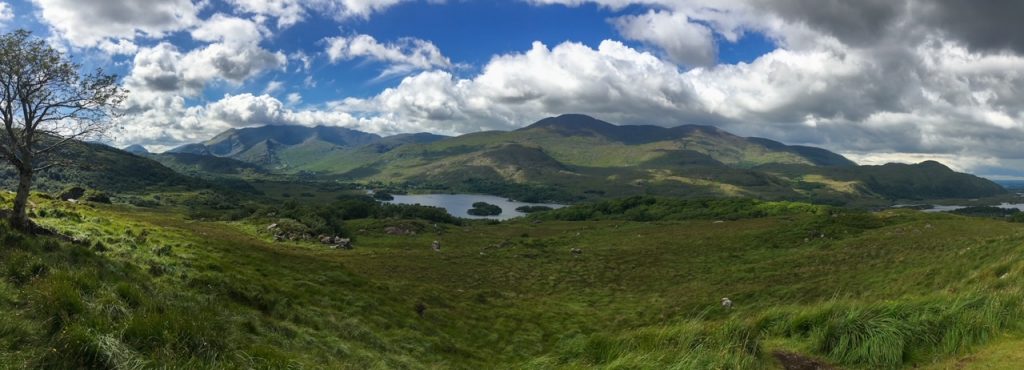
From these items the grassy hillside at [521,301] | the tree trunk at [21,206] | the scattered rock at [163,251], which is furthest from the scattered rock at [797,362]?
the tree trunk at [21,206]

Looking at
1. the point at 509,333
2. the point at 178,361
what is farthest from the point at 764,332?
the point at 509,333

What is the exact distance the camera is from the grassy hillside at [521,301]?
9609mm

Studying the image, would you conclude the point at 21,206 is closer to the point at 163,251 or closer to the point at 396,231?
the point at 163,251

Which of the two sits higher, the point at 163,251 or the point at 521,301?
the point at 163,251

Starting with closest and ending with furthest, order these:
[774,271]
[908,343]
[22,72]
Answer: [908,343] < [22,72] < [774,271]

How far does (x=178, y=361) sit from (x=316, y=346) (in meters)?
10.1

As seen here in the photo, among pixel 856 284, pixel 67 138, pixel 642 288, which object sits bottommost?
pixel 642 288

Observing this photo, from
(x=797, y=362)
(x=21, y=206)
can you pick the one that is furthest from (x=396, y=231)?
(x=797, y=362)

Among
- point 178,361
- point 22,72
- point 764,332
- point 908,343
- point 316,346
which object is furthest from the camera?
point 22,72

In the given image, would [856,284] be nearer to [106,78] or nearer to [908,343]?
[908,343]

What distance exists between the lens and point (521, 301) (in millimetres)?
43719

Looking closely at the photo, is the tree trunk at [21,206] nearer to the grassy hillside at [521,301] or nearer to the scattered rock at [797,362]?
the grassy hillside at [521,301]

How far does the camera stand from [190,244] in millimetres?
33344

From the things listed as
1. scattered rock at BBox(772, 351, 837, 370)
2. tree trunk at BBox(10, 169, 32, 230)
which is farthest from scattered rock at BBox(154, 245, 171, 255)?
scattered rock at BBox(772, 351, 837, 370)
